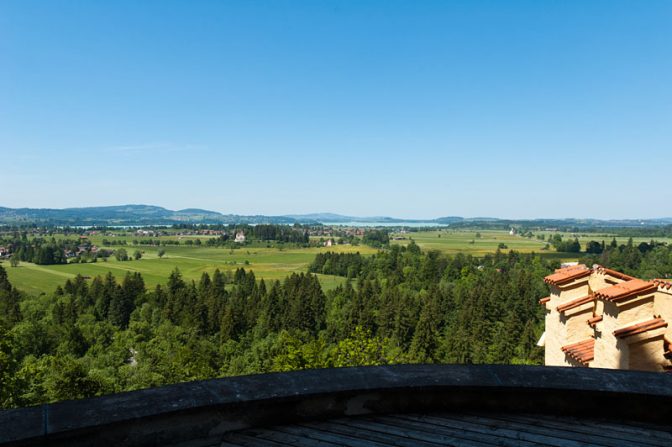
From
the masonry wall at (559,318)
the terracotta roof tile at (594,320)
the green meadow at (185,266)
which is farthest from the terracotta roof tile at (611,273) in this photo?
the green meadow at (185,266)

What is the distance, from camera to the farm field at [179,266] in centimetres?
9294

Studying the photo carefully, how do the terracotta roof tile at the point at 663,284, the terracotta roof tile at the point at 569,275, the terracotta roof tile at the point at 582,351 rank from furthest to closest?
the terracotta roof tile at the point at 569,275 → the terracotta roof tile at the point at 582,351 → the terracotta roof tile at the point at 663,284

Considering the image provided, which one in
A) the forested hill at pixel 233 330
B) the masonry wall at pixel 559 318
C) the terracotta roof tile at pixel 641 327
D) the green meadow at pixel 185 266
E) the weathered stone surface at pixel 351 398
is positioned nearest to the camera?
the weathered stone surface at pixel 351 398

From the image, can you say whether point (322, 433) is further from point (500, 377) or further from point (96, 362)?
point (96, 362)

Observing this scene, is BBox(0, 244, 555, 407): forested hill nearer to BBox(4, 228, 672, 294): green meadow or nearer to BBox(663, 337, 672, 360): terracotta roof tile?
BBox(663, 337, 672, 360): terracotta roof tile

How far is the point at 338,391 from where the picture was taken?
3320mm

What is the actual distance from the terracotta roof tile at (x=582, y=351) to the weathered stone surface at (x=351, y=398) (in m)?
7.88

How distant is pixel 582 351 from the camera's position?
36.0 feet

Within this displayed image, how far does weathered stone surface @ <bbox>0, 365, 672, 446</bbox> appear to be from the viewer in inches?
112

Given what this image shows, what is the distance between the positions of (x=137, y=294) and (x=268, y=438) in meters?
77.4

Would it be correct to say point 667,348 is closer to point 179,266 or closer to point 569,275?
point 569,275

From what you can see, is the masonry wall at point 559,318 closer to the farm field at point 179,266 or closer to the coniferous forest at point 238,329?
the coniferous forest at point 238,329

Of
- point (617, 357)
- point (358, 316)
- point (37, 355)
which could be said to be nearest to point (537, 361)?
point (358, 316)

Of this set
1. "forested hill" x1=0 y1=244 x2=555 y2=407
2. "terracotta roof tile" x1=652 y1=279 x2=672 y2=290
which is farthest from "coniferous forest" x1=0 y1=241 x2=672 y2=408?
"terracotta roof tile" x1=652 y1=279 x2=672 y2=290
